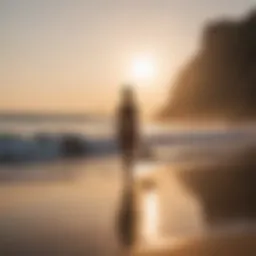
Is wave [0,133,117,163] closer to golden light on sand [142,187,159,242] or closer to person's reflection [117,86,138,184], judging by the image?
person's reflection [117,86,138,184]

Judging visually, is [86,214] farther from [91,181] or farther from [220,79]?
[220,79]

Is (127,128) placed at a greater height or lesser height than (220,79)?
lesser

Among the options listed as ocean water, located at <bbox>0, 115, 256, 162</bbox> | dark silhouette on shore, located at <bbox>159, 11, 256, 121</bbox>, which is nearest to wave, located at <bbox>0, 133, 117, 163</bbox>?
ocean water, located at <bbox>0, 115, 256, 162</bbox>

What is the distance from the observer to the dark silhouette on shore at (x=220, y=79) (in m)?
1.06

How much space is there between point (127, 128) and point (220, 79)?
231mm

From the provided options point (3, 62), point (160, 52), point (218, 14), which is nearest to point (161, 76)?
point (160, 52)

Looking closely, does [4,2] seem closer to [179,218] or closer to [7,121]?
[7,121]

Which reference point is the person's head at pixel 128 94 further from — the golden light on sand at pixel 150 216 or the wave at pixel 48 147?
the golden light on sand at pixel 150 216

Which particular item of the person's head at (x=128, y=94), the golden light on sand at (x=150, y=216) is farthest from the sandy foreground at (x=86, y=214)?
the person's head at (x=128, y=94)

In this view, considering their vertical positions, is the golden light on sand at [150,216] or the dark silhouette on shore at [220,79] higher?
the dark silhouette on shore at [220,79]

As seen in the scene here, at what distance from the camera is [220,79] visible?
1.09 meters

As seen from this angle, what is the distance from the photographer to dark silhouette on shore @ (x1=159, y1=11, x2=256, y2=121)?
106 cm

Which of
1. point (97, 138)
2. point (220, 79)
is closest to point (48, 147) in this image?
point (97, 138)

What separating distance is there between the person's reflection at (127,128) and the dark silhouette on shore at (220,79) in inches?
2.5
